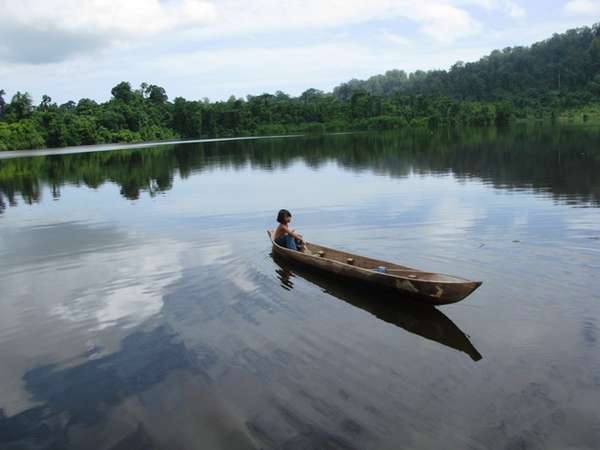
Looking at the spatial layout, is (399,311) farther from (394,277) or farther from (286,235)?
(286,235)

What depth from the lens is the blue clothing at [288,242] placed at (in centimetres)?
1388

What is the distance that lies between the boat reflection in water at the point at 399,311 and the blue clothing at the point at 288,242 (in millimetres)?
1091

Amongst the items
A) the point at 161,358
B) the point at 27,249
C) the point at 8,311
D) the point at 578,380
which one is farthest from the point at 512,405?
the point at 27,249

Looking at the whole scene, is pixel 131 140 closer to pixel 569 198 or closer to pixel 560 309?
pixel 569 198

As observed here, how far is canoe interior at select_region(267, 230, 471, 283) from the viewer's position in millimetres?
9902

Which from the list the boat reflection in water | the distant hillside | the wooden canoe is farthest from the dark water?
the distant hillside

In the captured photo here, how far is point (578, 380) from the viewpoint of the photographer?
7230mm

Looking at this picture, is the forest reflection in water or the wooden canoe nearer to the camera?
the wooden canoe

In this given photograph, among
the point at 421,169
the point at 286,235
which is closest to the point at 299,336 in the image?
the point at 286,235

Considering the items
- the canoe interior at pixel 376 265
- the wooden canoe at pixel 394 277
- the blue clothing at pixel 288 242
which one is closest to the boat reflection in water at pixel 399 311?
the wooden canoe at pixel 394 277

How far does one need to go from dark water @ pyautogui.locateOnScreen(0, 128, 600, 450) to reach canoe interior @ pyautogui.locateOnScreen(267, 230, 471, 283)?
2.02 ft

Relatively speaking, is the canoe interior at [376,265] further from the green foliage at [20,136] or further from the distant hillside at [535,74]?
the distant hillside at [535,74]

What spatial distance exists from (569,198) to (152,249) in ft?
51.5

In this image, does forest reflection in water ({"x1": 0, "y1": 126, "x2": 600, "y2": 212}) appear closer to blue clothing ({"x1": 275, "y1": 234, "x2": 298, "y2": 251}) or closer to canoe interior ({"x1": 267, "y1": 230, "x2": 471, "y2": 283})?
canoe interior ({"x1": 267, "y1": 230, "x2": 471, "y2": 283})
